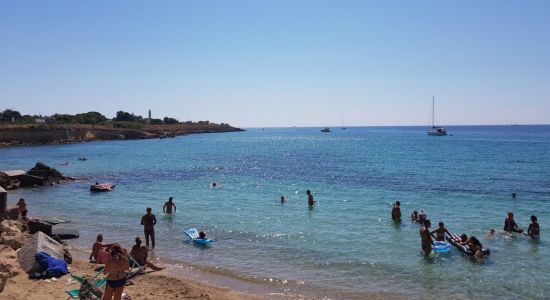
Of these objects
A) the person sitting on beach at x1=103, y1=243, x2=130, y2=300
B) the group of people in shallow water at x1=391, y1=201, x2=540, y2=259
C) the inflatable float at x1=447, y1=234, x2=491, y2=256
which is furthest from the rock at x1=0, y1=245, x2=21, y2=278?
the inflatable float at x1=447, y1=234, x2=491, y2=256

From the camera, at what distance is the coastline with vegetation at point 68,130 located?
96.4 m

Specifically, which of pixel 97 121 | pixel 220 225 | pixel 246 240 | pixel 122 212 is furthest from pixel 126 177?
pixel 97 121

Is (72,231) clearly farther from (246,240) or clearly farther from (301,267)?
(301,267)

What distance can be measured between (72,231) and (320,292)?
12181mm

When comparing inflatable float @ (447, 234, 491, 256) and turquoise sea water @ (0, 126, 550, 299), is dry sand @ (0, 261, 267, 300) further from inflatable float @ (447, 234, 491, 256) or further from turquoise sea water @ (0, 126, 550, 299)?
inflatable float @ (447, 234, 491, 256)

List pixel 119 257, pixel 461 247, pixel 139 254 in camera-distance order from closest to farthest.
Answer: pixel 119 257 < pixel 139 254 < pixel 461 247

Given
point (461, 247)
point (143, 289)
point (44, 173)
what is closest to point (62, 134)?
point (44, 173)

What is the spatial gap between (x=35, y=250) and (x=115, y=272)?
4.94 m

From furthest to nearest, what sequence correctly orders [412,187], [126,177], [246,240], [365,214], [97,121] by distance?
[97,121], [126,177], [412,187], [365,214], [246,240]

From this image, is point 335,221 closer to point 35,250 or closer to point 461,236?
point 461,236

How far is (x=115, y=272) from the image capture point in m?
9.99

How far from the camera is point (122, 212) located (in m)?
26.3

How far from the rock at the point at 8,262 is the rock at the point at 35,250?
0.19 m

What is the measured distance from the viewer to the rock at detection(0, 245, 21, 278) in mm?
12438
